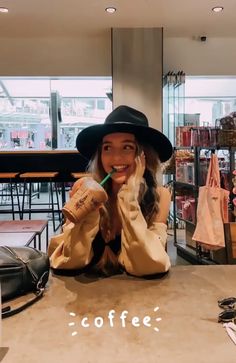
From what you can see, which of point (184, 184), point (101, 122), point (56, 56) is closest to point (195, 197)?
point (184, 184)

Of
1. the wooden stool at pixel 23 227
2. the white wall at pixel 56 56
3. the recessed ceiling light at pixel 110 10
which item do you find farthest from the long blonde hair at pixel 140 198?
the white wall at pixel 56 56

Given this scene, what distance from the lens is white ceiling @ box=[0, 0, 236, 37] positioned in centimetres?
455

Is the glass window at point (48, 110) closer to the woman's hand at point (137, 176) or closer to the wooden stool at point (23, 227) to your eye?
the wooden stool at point (23, 227)

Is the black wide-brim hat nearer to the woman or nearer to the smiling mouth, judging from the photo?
the woman

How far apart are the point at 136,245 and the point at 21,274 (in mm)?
369

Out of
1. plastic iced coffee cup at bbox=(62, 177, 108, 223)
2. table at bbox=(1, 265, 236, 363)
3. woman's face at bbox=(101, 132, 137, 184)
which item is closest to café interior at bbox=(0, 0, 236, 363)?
table at bbox=(1, 265, 236, 363)

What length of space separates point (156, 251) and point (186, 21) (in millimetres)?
4815

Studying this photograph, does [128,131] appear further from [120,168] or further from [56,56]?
[56,56]

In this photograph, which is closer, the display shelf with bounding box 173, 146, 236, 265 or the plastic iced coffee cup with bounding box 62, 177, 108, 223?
the plastic iced coffee cup with bounding box 62, 177, 108, 223

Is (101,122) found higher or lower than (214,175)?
higher

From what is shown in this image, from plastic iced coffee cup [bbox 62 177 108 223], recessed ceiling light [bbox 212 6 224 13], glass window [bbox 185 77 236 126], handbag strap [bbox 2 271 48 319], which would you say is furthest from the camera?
glass window [bbox 185 77 236 126]

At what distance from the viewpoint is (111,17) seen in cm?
505

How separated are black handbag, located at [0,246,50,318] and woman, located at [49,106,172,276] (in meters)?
0.16

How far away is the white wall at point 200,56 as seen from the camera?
5.93 m
